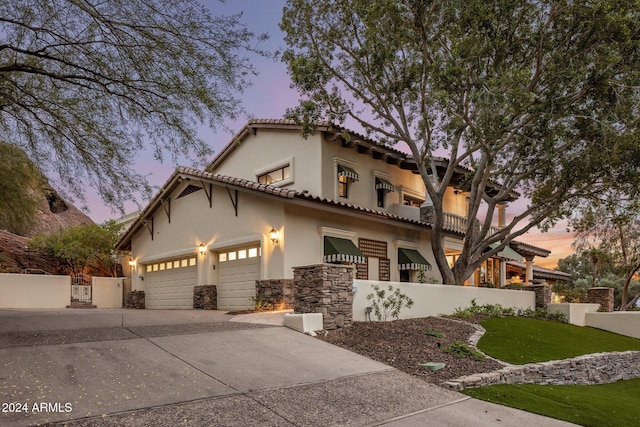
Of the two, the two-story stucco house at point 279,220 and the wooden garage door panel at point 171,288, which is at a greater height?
the two-story stucco house at point 279,220

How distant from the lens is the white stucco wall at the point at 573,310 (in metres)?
19.8

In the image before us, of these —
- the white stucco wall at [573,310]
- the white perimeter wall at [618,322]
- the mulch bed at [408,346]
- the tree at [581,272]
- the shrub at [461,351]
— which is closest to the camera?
the mulch bed at [408,346]

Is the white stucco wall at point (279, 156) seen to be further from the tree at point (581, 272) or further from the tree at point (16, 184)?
the tree at point (581, 272)

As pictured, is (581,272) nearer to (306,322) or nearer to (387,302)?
(387,302)

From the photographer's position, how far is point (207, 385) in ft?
21.0

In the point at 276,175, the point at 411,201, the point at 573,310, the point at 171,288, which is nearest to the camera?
the point at 573,310

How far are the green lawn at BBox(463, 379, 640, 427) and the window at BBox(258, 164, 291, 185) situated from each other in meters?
13.2

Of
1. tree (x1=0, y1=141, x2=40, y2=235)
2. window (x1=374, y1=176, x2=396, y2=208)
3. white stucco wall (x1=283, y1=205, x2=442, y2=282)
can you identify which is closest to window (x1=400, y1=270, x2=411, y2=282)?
white stucco wall (x1=283, y1=205, x2=442, y2=282)


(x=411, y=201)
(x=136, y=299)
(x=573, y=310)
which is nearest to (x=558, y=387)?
(x=573, y=310)

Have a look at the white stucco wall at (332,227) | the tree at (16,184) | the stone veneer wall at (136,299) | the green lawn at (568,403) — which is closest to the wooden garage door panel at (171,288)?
the stone veneer wall at (136,299)

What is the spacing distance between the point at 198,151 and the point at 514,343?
10.0 meters

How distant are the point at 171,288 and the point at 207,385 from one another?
15369 millimetres

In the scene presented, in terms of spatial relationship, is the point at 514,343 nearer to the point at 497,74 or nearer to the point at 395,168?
the point at 497,74

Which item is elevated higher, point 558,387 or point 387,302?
point 387,302
